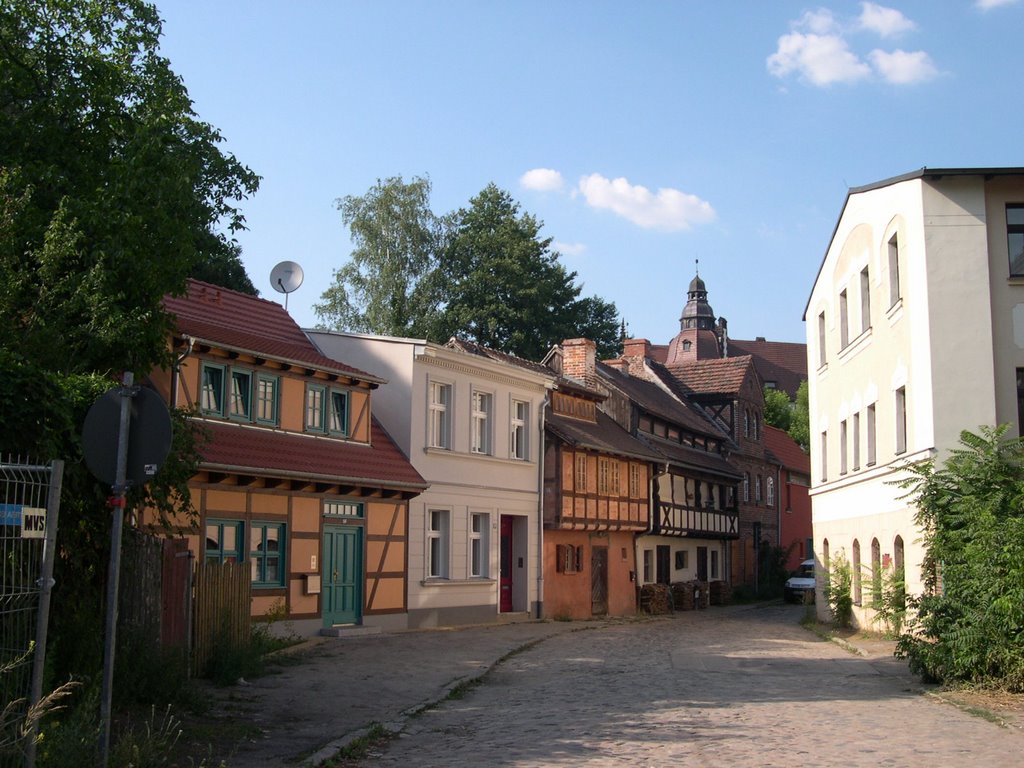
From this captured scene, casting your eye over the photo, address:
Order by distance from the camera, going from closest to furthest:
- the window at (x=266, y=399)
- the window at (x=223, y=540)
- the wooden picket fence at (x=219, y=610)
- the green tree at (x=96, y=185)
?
the green tree at (x=96, y=185) < the wooden picket fence at (x=219, y=610) < the window at (x=223, y=540) < the window at (x=266, y=399)

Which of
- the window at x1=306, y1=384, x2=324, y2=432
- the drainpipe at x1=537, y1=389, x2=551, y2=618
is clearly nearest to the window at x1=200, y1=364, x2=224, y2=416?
the window at x1=306, y1=384, x2=324, y2=432

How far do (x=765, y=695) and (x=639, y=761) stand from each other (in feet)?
17.9

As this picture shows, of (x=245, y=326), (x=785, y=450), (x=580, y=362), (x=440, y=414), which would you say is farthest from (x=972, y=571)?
(x=785, y=450)

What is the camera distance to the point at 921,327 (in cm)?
2114

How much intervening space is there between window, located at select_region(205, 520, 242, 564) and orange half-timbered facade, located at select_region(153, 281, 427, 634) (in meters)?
0.02

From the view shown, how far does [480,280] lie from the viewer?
57000 millimetres

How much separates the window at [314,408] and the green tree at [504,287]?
1234 inches

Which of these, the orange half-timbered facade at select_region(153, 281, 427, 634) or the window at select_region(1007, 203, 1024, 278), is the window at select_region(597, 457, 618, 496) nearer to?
the orange half-timbered facade at select_region(153, 281, 427, 634)

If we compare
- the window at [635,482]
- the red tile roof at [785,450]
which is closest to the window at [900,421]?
the window at [635,482]

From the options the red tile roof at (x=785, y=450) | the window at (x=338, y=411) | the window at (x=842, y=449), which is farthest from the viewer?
the red tile roof at (x=785, y=450)

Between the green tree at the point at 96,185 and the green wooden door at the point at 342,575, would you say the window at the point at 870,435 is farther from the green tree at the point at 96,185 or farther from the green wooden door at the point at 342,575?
the green tree at the point at 96,185

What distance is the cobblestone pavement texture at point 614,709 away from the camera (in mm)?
10188

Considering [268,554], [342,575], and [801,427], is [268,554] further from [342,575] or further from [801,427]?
[801,427]

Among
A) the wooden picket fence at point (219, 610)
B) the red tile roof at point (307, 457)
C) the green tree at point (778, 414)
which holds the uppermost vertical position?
the green tree at point (778, 414)
